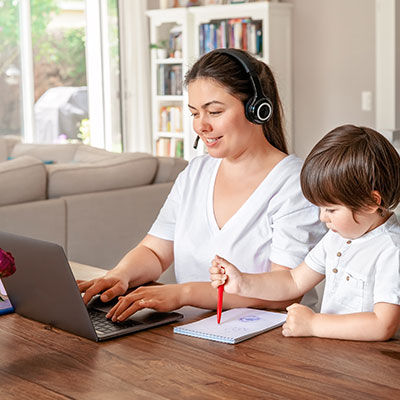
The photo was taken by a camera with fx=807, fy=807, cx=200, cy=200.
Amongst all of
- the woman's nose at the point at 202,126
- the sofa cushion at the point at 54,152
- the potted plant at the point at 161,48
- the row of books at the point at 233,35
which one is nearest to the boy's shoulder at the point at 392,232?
the woman's nose at the point at 202,126

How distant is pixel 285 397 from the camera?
1.21 m

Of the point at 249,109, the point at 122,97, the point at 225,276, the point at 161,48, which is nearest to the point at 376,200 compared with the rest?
the point at 225,276

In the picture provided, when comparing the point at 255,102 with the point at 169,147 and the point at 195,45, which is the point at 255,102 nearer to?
the point at 195,45

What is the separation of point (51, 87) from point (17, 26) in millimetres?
601

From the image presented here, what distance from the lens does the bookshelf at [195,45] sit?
5980 millimetres

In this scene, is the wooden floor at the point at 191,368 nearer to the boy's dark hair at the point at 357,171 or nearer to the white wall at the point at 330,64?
the boy's dark hair at the point at 357,171

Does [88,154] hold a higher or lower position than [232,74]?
lower

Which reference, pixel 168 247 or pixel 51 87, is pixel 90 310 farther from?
pixel 51 87

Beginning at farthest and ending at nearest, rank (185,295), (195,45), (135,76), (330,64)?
(135,76) < (195,45) < (330,64) < (185,295)

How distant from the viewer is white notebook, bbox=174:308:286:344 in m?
1.50

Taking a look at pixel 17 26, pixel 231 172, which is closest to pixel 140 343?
pixel 231 172

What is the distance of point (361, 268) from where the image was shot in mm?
1531

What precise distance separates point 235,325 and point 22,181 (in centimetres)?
186

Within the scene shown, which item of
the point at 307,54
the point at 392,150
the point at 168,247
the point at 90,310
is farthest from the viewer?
the point at 307,54
